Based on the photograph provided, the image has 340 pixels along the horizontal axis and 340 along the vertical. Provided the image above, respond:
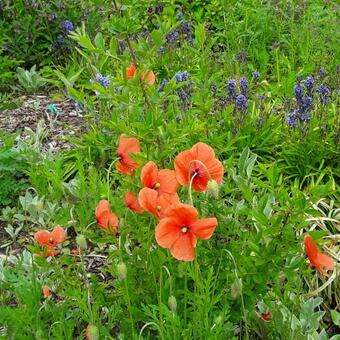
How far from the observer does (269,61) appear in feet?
15.2

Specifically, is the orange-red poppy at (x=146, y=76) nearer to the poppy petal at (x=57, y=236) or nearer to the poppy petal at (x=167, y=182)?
the poppy petal at (x=167, y=182)

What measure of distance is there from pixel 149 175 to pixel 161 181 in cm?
Answer: 4

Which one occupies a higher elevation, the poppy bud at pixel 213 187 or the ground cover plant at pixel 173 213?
the poppy bud at pixel 213 187

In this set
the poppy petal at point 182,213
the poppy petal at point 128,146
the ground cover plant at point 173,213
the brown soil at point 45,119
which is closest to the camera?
the poppy petal at point 182,213

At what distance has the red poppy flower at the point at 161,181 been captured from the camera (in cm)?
157

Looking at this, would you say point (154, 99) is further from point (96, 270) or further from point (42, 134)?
point (42, 134)

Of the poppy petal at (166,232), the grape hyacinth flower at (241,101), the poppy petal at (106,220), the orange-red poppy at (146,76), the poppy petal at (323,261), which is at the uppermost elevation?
the orange-red poppy at (146,76)

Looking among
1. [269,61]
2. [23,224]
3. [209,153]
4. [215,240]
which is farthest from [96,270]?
[269,61]

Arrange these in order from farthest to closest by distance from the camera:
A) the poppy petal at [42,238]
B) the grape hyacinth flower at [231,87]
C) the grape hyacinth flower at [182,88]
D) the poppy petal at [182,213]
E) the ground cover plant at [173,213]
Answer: the grape hyacinth flower at [231,87], the grape hyacinth flower at [182,88], the poppy petal at [42,238], the ground cover plant at [173,213], the poppy petal at [182,213]

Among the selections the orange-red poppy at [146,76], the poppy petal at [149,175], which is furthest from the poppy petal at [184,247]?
the orange-red poppy at [146,76]

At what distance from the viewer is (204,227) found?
143 cm

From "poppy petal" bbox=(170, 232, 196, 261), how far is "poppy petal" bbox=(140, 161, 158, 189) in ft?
0.67

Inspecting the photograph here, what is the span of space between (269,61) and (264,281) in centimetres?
314

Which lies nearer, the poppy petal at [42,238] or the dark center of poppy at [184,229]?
the dark center of poppy at [184,229]
